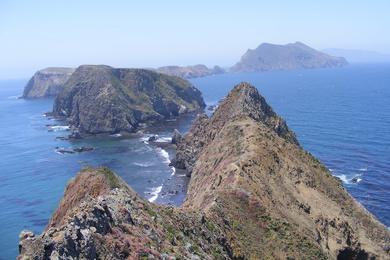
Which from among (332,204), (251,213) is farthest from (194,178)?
(251,213)

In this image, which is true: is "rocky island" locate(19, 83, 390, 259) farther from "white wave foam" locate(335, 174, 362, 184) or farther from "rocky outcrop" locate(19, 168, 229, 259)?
"white wave foam" locate(335, 174, 362, 184)

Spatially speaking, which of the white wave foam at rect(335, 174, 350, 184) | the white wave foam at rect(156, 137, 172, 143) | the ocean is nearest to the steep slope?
the ocean

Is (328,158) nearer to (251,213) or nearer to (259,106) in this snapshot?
(259,106)

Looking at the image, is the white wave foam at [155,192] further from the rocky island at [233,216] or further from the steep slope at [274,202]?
the rocky island at [233,216]

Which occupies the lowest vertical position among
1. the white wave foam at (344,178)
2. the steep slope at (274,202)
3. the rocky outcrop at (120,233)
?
the white wave foam at (344,178)

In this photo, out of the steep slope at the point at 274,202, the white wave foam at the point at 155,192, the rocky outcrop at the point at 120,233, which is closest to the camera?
the rocky outcrop at the point at 120,233

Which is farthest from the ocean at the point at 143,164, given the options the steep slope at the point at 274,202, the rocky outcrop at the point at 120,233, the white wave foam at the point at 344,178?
the rocky outcrop at the point at 120,233

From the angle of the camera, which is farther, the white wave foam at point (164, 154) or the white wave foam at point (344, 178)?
the white wave foam at point (164, 154)

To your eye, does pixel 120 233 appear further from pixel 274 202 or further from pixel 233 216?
pixel 274 202

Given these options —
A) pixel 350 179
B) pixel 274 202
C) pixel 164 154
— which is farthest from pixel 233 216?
pixel 164 154
